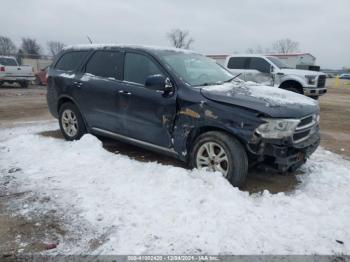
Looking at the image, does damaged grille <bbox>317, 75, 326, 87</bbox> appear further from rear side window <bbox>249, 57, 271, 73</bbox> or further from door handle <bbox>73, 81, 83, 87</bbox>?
door handle <bbox>73, 81, 83, 87</bbox>

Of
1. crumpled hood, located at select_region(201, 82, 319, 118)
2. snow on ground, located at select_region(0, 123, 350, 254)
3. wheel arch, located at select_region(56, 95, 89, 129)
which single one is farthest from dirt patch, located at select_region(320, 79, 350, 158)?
wheel arch, located at select_region(56, 95, 89, 129)

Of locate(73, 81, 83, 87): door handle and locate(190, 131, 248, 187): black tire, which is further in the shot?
locate(73, 81, 83, 87): door handle

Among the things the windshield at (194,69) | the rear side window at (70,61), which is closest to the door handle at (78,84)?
the rear side window at (70,61)

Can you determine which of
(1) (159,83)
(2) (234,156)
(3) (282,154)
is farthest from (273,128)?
(1) (159,83)

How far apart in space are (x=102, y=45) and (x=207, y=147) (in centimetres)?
287

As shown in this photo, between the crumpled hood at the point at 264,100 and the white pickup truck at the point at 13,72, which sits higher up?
the crumpled hood at the point at 264,100

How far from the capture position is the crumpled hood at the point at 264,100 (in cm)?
391

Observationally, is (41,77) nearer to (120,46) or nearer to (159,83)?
(120,46)

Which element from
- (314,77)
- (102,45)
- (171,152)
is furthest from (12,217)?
(314,77)

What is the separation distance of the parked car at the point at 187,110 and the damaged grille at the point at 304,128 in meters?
0.01

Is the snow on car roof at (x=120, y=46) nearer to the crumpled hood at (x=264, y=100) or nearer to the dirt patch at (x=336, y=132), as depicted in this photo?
the crumpled hood at (x=264, y=100)

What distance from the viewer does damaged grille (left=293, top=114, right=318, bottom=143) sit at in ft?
13.4

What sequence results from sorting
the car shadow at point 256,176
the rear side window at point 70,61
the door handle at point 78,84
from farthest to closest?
the rear side window at point 70,61 → the door handle at point 78,84 → the car shadow at point 256,176

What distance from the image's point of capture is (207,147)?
14.0 ft
